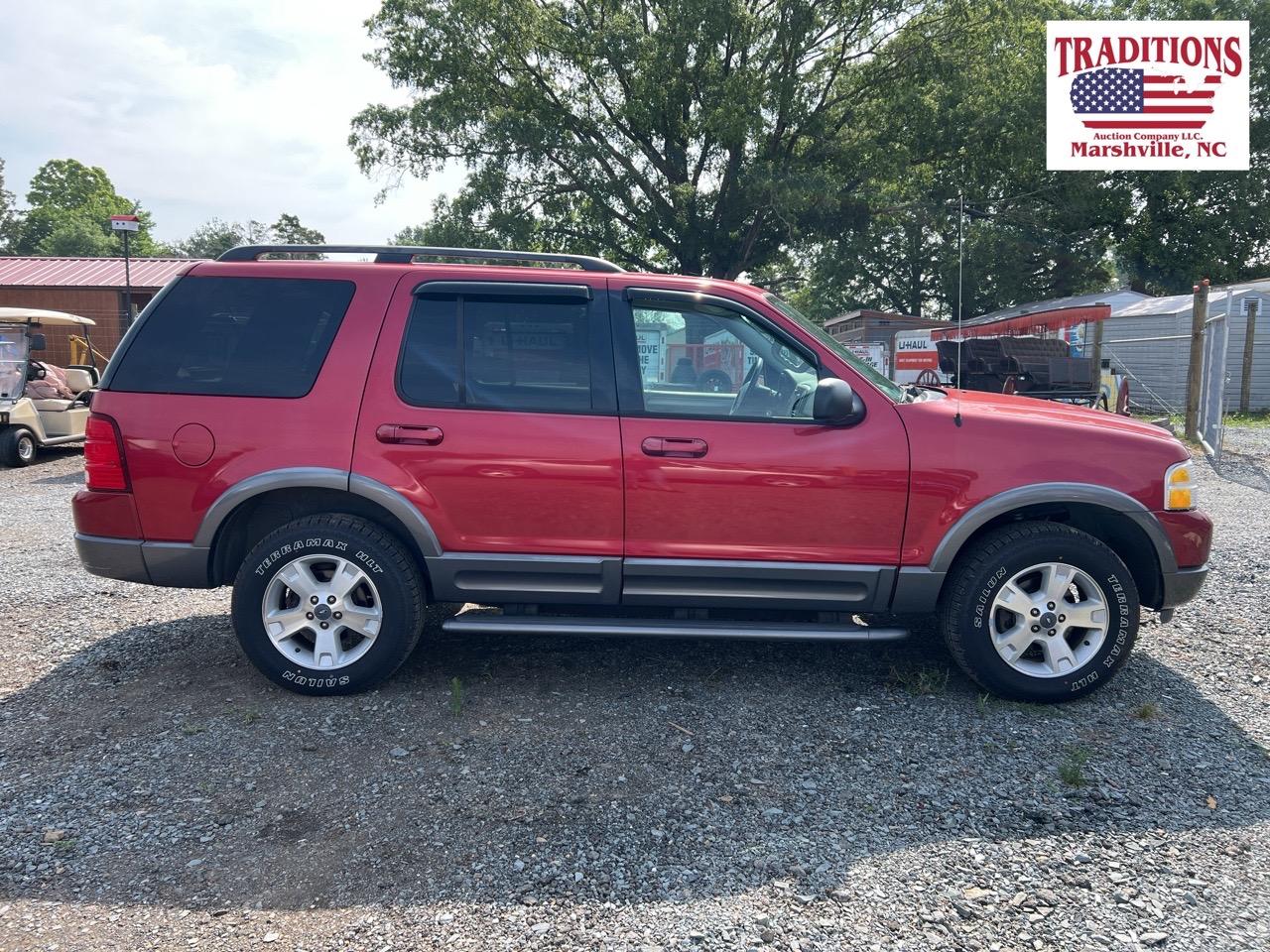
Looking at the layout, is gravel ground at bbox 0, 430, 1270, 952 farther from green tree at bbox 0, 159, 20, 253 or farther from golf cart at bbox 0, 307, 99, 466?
green tree at bbox 0, 159, 20, 253

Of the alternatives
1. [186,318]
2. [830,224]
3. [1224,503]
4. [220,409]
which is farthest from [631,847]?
[830,224]

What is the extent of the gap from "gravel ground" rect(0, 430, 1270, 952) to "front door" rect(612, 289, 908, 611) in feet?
1.92

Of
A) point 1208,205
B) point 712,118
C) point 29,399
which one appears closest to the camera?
point 29,399

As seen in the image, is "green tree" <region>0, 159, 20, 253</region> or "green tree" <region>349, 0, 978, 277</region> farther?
"green tree" <region>0, 159, 20, 253</region>

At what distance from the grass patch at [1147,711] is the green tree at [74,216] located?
78.0m

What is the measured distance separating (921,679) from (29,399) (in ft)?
44.5

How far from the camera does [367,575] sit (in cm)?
396

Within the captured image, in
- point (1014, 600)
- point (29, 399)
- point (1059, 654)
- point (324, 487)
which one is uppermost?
point (29, 399)

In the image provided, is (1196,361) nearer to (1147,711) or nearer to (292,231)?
(1147,711)

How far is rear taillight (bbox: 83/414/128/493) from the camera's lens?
3.98 metres

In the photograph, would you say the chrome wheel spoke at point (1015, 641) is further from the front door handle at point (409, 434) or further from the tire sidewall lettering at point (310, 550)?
the tire sidewall lettering at point (310, 550)

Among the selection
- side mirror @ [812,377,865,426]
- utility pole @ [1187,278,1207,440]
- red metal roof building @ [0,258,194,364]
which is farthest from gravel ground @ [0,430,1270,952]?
red metal roof building @ [0,258,194,364]

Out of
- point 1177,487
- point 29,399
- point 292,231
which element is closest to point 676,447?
point 1177,487

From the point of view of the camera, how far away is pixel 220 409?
13.1 feet
